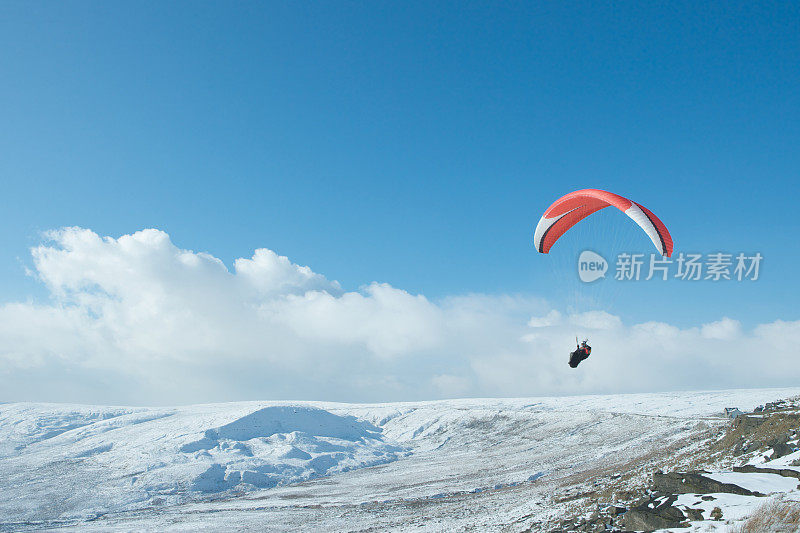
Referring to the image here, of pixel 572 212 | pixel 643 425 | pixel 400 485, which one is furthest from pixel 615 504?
pixel 643 425

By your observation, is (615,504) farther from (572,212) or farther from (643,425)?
(643,425)

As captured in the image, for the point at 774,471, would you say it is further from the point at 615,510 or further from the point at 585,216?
the point at 585,216

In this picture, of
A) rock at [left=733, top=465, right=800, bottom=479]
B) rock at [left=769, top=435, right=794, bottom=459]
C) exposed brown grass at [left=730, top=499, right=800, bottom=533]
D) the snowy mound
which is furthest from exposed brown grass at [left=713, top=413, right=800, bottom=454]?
the snowy mound

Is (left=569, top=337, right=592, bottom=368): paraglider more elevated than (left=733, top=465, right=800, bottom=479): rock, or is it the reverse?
(left=569, top=337, right=592, bottom=368): paraglider

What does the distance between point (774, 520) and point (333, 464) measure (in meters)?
38.9

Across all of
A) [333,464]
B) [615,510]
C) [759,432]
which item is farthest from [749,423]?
[333,464]

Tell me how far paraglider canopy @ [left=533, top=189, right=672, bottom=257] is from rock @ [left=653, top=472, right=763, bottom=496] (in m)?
7.99

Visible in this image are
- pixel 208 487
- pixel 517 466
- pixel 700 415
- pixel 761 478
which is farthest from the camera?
pixel 700 415

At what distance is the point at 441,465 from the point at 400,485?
809 centimetres

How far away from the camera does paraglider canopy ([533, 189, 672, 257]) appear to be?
16547 millimetres

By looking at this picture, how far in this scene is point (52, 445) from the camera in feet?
164

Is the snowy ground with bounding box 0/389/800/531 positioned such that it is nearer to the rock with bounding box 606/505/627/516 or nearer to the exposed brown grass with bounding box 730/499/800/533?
the exposed brown grass with bounding box 730/499/800/533

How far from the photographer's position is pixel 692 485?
11.4 meters

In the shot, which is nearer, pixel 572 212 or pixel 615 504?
pixel 615 504
